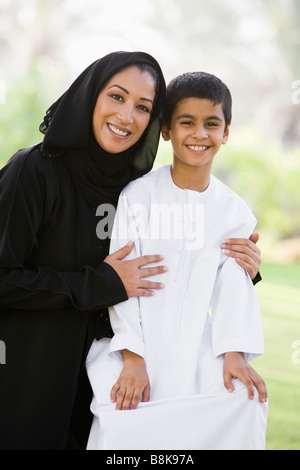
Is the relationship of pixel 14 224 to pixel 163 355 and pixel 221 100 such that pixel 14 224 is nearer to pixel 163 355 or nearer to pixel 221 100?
pixel 163 355

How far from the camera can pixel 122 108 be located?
1784 millimetres

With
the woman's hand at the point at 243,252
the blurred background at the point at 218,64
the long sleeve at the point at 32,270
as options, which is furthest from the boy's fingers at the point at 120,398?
the blurred background at the point at 218,64

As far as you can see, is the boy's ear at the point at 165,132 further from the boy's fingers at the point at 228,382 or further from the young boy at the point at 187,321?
the boy's fingers at the point at 228,382

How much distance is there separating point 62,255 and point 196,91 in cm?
71

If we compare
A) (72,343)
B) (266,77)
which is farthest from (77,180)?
(266,77)

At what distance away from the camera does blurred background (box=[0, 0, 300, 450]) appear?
1216 centimetres

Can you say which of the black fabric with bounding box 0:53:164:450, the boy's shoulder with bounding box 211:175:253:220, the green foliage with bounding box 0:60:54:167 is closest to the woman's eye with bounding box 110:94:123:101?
the black fabric with bounding box 0:53:164:450

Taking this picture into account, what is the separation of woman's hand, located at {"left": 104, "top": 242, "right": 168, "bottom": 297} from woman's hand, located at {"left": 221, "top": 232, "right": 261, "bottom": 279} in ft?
0.76

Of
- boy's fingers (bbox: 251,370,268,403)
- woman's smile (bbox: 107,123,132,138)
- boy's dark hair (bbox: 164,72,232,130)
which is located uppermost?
boy's dark hair (bbox: 164,72,232,130)

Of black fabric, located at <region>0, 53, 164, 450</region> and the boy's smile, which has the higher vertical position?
the boy's smile

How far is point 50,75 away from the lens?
13.1m

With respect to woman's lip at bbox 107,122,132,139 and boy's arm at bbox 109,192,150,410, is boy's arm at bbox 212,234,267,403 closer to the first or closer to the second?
boy's arm at bbox 109,192,150,410

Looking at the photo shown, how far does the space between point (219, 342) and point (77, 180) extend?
0.69 meters

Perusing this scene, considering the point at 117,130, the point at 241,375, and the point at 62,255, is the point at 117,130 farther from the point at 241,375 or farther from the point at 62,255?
the point at 241,375
